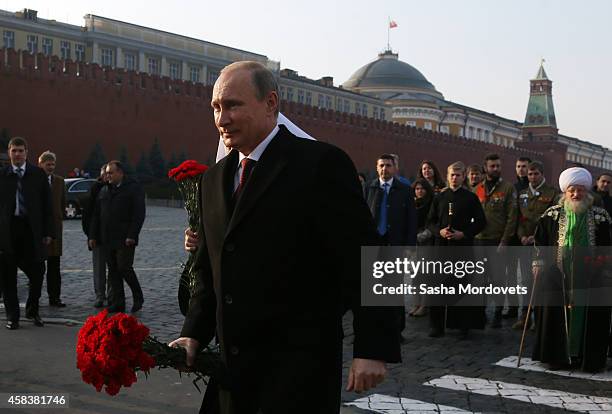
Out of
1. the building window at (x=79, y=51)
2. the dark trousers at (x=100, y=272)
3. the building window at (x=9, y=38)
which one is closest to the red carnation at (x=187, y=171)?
the dark trousers at (x=100, y=272)

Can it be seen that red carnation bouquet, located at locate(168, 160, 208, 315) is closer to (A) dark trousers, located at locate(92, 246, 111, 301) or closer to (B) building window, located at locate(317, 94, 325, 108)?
(A) dark trousers, located at locate(92, 246, 111, 301)

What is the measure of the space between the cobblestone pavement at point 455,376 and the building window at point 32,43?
151ft

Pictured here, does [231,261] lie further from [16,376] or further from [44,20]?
[44,20]

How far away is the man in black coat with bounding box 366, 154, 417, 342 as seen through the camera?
24.2ft

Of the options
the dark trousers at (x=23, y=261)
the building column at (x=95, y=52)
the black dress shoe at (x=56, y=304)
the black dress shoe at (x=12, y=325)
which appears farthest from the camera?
the building column at (x=95, y=52)

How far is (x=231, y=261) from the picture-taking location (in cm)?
234

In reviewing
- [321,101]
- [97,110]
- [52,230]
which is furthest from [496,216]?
[321,101]

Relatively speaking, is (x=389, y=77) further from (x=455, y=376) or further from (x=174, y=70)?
(x=455, y=376)

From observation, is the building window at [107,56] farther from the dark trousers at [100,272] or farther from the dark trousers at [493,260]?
the dark trousers at [493,260]

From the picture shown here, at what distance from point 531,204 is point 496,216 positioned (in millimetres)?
363

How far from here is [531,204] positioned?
26.8ft

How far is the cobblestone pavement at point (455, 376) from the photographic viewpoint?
191 inches

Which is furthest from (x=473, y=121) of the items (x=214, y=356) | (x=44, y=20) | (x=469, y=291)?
(x=214, y=356)

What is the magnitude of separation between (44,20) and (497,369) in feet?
172
